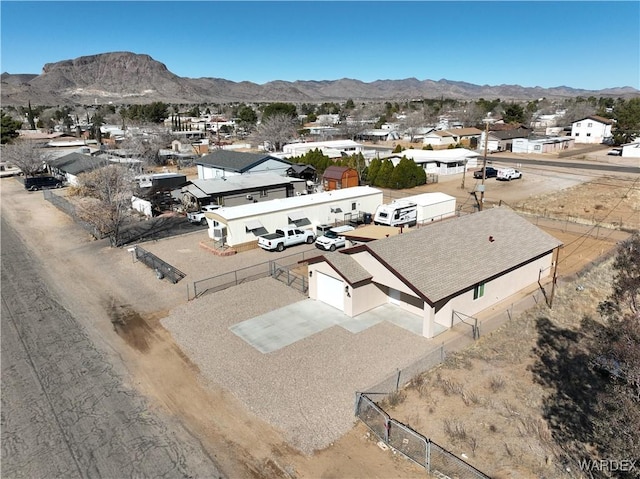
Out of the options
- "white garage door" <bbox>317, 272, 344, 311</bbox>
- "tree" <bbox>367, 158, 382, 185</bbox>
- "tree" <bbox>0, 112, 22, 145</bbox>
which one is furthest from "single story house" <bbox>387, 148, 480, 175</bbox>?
"tree" <bbox>0, 112, 22, 145</bbox>

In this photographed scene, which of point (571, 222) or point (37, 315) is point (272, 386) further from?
point (571, 222)

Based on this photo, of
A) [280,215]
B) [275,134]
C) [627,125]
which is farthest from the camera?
[275,134]

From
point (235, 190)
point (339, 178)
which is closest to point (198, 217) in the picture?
point (235, 190)

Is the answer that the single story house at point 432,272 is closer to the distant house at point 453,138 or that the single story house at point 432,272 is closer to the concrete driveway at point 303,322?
the concrete driveway at point 303,322

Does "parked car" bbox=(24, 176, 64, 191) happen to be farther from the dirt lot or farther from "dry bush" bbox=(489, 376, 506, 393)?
"dry bush" bbox=(489, 376, 506, 393)

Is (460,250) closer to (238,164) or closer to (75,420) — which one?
(75,420)

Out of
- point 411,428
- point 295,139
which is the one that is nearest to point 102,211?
point 411,428

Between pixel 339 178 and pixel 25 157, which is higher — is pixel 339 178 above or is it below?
below
